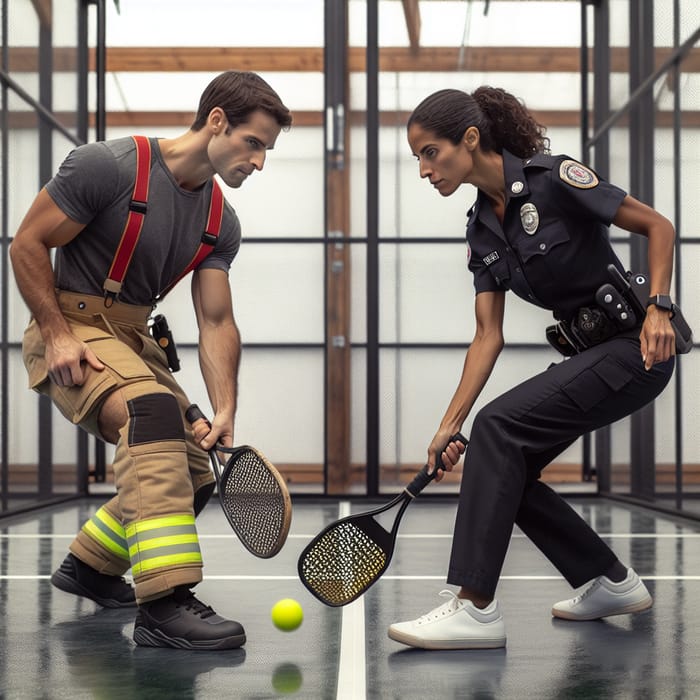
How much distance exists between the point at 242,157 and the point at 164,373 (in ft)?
2.08

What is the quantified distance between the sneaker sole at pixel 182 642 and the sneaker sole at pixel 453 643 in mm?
383

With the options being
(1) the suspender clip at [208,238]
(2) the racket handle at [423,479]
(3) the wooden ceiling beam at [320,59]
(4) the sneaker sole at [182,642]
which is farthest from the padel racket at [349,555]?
(3) the wooden ceiling beam at [320,59]

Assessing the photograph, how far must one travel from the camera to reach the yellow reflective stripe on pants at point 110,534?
2.98 m

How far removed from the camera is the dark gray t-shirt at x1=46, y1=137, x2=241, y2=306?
8.70 feet

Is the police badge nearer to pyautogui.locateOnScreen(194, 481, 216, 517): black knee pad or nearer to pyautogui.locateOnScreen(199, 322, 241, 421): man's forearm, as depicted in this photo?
pyautogui.locateOnScreen(199, 322, 241, 421): man's forearm

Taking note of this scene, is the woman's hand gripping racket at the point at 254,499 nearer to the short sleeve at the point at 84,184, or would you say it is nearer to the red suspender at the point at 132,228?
the red suspender at the point at 132,228

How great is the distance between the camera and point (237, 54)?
7992 millimetres

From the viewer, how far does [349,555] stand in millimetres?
2639

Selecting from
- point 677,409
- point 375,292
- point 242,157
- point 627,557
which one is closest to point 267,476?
point 242,157

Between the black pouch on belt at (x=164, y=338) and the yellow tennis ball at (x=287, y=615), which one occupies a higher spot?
the black pouch on belt at (x=164, y=338)

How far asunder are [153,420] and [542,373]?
36.1 inches

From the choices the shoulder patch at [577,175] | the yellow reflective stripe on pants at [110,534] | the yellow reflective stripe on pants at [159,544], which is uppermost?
the shoulder patch at [577,175]

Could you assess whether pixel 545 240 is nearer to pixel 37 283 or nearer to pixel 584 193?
pixel 584 193

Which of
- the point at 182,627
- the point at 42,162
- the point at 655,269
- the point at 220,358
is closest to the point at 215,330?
the point at 220,358
